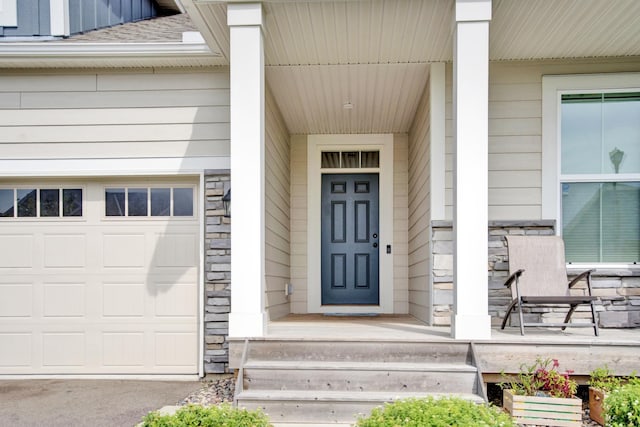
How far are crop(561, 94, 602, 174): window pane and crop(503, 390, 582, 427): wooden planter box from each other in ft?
7.30

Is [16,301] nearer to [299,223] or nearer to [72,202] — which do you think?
[72,202]

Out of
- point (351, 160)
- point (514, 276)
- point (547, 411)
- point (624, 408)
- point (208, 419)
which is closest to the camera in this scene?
point (208, 419)

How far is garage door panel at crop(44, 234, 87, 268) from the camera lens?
4.98m

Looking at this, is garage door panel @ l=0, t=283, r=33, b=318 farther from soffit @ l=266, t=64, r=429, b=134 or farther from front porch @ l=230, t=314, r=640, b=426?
soffit @ l=266, t=64, r=429, b=134

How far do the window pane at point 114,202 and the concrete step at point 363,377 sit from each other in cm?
231

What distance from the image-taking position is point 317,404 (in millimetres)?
3281

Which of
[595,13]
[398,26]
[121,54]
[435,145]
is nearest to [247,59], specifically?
[398,26]

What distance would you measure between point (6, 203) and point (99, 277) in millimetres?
1147

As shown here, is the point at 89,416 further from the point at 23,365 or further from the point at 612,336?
the point at 612,336

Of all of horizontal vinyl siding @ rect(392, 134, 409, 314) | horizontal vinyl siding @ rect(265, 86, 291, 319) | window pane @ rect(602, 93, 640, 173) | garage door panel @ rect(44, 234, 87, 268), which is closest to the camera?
window pane @ rect(602, 93, 640, 173)

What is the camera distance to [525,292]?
4.19 m

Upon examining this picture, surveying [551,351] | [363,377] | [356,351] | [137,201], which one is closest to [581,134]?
[551,351]

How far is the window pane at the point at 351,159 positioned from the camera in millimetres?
6820

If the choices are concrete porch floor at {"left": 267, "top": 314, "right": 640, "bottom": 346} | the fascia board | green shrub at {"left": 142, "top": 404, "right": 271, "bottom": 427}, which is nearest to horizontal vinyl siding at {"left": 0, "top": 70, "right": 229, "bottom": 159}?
the fascia board
